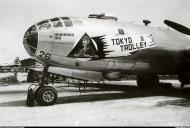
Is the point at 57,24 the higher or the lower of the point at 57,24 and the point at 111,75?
the higher

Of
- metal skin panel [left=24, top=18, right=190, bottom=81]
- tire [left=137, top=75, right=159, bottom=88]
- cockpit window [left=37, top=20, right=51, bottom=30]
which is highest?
cockpit window [left=37, top=20, right=51, bottom=30]

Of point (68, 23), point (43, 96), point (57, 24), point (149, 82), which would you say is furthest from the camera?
point (149, 82)

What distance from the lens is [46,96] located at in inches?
448

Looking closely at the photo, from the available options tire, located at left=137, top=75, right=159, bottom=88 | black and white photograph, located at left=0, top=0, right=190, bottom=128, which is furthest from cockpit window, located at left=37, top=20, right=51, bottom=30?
tire, located at left=137, top=75, right=159, bottom=88

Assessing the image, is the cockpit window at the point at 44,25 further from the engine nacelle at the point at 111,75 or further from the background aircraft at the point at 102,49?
the engine nacelle at the point at 111,75

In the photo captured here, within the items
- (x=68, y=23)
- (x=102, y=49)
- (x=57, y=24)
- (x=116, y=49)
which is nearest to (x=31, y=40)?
(x=57, y=24)

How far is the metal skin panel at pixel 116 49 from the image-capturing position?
11.6m

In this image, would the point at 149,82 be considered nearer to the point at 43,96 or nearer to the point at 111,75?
the point at 111,75

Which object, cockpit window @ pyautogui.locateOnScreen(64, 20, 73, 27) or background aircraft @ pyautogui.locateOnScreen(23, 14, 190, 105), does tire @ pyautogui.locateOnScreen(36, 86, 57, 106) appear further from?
cockpit window @ pyautogui.locateOnScreen(64, 20, 73, 27)

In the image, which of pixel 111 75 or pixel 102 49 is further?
pixel 111 75

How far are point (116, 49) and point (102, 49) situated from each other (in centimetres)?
76

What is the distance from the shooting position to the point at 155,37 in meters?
14.4

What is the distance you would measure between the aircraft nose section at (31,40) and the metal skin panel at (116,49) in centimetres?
16

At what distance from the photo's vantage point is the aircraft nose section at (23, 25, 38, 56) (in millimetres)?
11281
